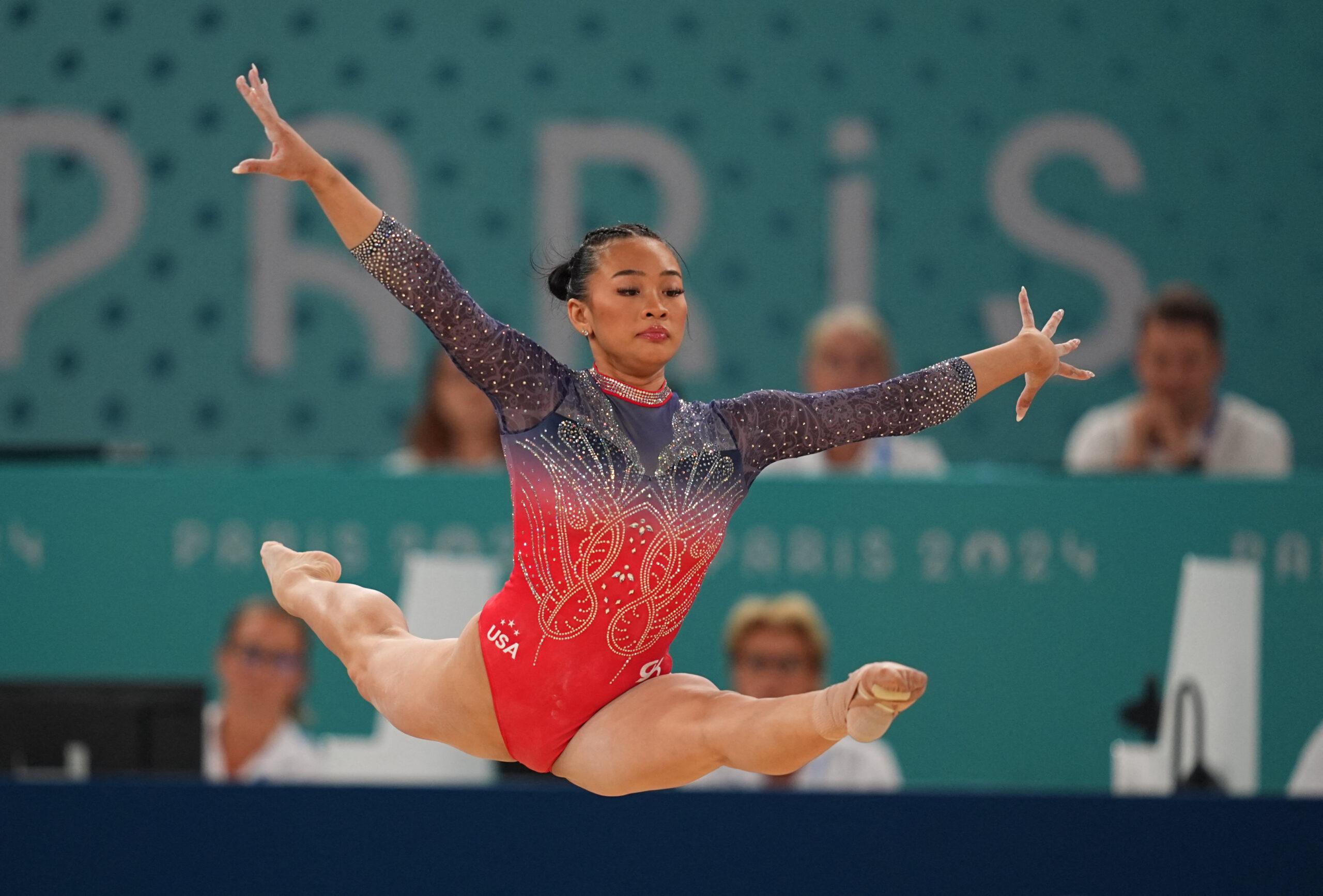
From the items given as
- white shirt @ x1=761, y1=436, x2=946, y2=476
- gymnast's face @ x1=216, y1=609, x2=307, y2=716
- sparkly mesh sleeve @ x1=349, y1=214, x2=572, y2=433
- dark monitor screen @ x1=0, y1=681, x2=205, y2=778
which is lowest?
dark monitor screen @ x1=0, y1=681, x2=205, y2=778

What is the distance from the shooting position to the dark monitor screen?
394 centimetres

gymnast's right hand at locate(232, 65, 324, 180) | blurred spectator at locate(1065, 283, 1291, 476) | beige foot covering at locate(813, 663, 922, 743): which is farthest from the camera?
blurred spectator at locate(1065, 283, 1291, 476)

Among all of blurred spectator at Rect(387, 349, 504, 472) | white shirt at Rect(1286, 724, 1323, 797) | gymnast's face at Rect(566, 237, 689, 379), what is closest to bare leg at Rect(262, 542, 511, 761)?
gymnast's face at Rect(566, 237, 689, 379)

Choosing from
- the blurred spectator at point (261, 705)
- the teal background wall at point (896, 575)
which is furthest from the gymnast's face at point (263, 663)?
the teal background wall at point (896, 575)

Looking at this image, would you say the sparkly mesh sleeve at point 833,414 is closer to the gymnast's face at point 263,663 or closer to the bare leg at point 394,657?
the bare leg at point 394,657

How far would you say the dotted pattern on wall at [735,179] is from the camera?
664 centimetres

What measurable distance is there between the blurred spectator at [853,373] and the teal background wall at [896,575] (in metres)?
0.41

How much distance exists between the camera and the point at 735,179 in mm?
6656

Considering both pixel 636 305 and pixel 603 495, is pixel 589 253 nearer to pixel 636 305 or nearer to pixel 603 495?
pixel 636 305

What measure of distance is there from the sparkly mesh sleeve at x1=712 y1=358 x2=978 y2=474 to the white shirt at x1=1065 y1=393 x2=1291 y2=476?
86.0 inches

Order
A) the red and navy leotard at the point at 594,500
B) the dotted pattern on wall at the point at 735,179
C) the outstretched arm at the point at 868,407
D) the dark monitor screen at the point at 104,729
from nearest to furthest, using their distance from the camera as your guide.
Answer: the red and navy leotard at the point at 594,500 < the outstretched arm at the point at 868,407 < the dark monitor screen at the point at 104,729 < the dotted pattern on wall at the point at 735,179

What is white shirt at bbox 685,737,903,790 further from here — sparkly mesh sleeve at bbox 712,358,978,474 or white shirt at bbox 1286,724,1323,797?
sparkly mesh sleeve at bbox 712,358,978,474

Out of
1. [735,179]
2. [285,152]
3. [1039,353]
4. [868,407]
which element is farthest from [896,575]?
[735,179]

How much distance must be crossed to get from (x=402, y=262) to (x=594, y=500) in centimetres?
49
